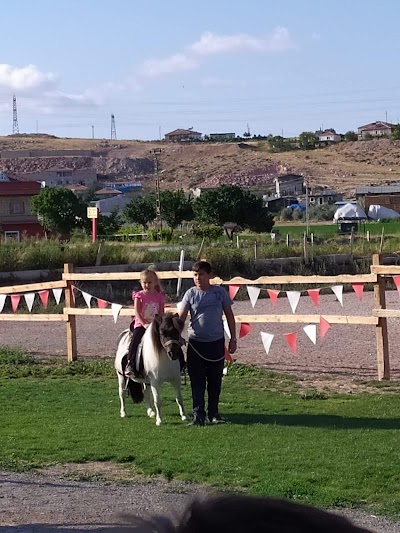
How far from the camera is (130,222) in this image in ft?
286

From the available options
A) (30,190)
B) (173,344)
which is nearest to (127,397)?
(173,344)

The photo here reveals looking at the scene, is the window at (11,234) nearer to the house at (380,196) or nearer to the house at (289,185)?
the house at (380,196)

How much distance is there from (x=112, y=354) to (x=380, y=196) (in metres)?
109

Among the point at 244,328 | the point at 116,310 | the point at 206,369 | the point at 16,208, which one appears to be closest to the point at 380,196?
the point at 16,208

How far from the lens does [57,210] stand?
69.8 metres

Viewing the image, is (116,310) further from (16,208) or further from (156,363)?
(16,208)

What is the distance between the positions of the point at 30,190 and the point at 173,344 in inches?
2350

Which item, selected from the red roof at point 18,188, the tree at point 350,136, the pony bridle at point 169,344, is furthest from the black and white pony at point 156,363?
the tree at point 350,136

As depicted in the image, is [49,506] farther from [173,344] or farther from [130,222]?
[130,222]

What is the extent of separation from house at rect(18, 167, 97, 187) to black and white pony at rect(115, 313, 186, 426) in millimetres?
154939

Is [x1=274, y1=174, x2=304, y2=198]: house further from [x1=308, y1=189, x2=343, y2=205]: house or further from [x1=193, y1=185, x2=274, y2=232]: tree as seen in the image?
[x1=193, y1=185, x2=274, y2=232]: tree

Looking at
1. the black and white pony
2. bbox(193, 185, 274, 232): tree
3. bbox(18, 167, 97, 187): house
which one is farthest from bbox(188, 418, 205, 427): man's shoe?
bbox(18, 167, 97, 187): house

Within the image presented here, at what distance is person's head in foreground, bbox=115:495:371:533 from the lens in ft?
4.44

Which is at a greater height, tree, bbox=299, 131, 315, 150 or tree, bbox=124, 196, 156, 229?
tree, bbox=299, 131, 315, 150
